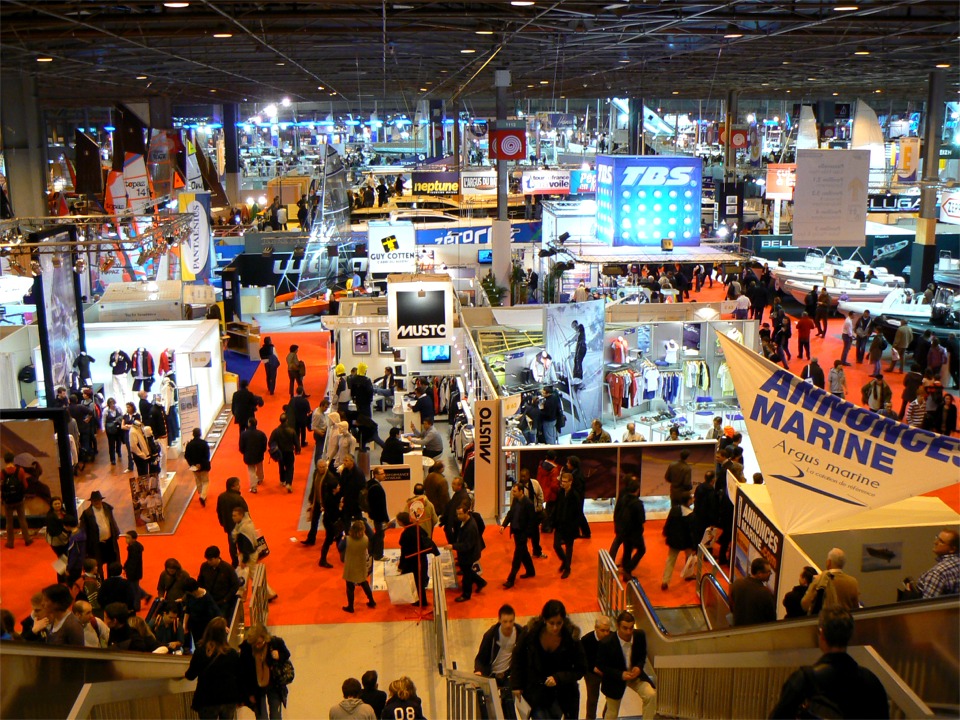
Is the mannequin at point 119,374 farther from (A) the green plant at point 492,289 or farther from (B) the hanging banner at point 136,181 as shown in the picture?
(A) the green plant at point 492,289

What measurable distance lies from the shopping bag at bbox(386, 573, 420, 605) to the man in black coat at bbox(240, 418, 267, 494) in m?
3.59

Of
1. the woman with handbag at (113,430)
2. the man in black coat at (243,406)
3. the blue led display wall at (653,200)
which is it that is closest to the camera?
the woman with handbag at (113,430)

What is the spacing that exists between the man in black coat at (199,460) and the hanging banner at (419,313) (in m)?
3.36

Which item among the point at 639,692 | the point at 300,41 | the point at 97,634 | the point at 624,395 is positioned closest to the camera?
the point at 639,692

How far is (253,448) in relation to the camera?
1233 centimetres

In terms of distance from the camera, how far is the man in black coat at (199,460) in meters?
11.9

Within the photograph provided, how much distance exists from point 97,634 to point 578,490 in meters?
4.74

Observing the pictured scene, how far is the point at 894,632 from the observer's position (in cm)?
527

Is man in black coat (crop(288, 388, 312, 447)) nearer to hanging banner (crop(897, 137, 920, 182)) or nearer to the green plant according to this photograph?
the green plant

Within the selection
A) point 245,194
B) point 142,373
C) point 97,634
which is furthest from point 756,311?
point 245,194

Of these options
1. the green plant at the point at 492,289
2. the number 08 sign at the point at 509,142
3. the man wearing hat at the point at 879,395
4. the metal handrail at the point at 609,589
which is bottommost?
the metal handrail at the point at 609,589

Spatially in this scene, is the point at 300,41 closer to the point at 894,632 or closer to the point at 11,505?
the point at 11,505

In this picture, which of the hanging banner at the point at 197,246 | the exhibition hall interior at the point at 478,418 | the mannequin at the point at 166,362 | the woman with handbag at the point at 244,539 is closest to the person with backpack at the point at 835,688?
the exhibition hall interior at the point at 478,418

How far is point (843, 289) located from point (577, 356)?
12.6m
